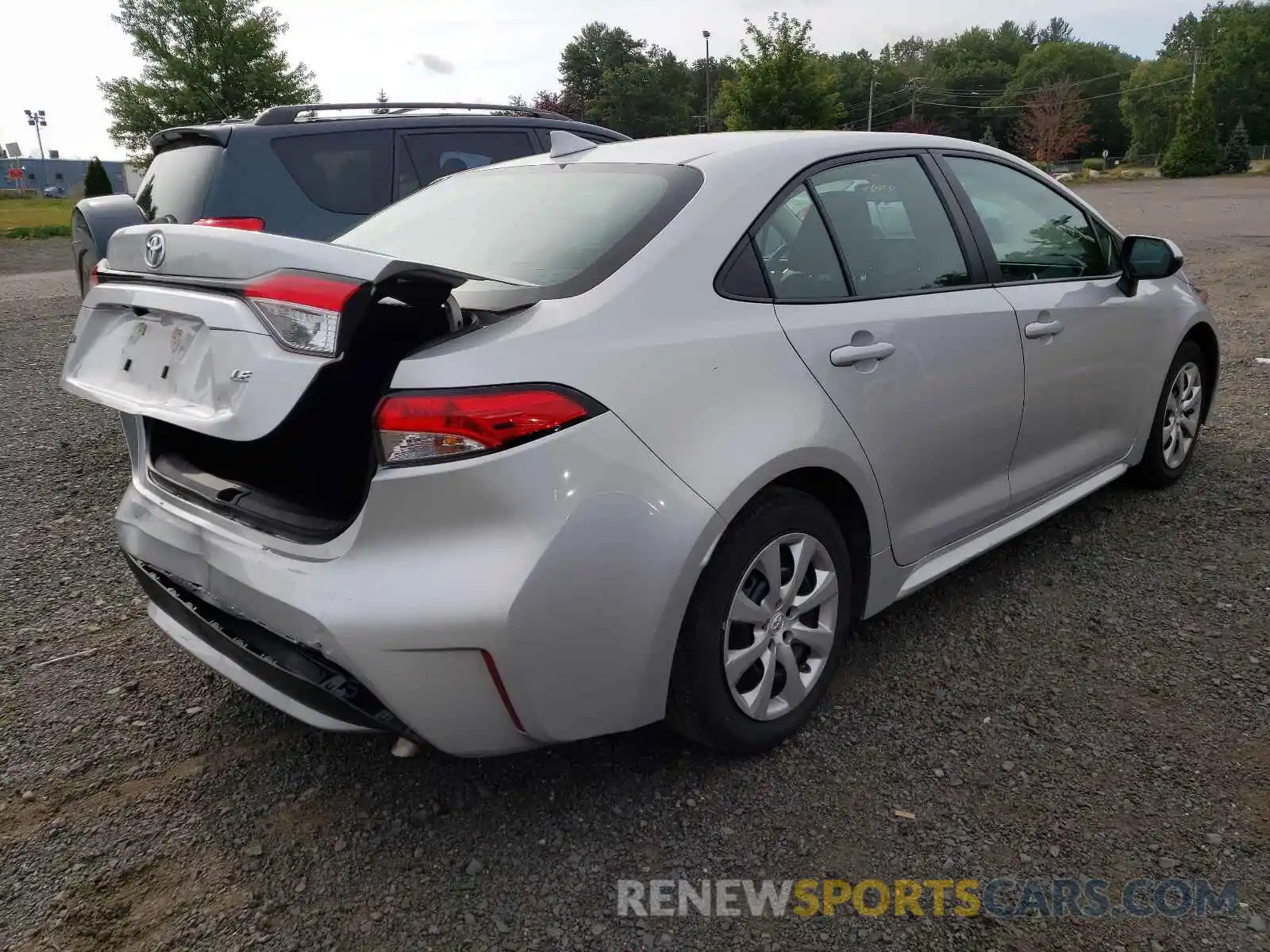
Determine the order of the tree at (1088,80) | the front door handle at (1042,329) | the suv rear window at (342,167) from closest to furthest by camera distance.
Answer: the front door handle at (1042,329), the suv rear window at (342,167), the tree at (1088,80)

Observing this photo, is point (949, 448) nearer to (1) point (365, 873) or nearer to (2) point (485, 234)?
(2) point (485, 234)

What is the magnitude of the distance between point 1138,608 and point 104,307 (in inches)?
129

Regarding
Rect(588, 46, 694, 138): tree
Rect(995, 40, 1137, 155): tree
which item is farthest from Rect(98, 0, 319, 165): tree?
Rect(995, 40, 1137, 155): tree

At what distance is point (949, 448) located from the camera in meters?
2.93

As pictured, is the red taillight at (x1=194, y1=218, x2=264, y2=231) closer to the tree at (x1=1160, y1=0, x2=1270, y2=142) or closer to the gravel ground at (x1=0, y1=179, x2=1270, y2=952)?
the gravel ground at (x1=0, y1=179, x2=1270, y2=952)

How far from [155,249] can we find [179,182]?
141 inches

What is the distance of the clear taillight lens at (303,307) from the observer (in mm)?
1887

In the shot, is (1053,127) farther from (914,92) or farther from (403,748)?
(403,748)

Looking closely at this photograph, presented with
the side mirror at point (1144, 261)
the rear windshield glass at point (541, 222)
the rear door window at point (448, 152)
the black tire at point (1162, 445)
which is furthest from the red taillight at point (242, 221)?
the black tire at point (1162, 445)

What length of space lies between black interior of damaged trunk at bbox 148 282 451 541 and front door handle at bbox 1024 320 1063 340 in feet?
6.78

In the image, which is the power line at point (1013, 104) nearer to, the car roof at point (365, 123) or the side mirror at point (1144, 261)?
the car roof at point (365, 123)

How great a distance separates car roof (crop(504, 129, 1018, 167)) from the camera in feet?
8.74

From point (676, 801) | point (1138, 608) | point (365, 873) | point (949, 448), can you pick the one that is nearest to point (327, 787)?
point (365, 873)

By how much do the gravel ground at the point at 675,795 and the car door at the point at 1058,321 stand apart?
0.51 m
